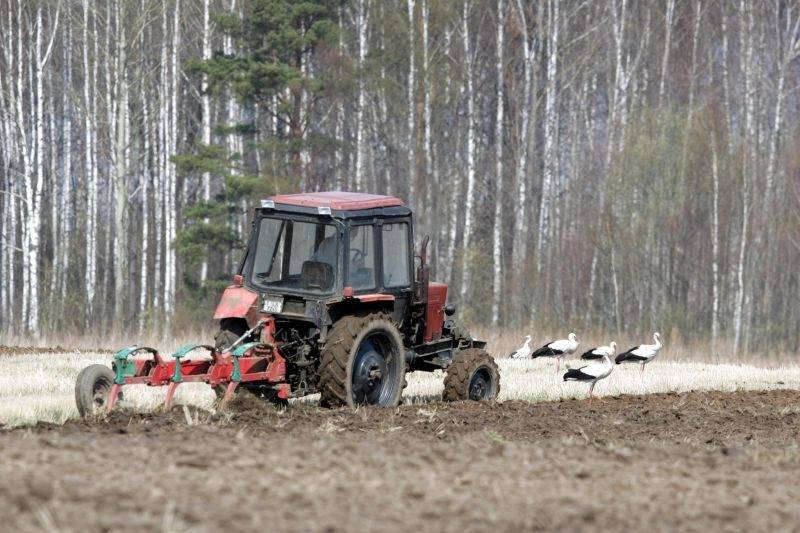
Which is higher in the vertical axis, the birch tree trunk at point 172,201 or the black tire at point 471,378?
the birch tree trunk at point 172,201

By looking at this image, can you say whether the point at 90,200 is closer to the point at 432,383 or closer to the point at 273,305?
the point at 432,383

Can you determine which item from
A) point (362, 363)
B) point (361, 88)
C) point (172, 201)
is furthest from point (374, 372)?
point (361, 88)

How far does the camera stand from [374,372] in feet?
43.4

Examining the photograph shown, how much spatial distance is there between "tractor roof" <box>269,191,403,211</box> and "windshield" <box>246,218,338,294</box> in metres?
0.20

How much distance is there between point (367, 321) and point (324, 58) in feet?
76.1

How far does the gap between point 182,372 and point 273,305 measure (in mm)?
1255

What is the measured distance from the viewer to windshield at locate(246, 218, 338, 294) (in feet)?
43.1

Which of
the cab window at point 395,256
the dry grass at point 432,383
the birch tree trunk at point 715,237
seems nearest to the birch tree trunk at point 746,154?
the birch tree trunk at point 715,237

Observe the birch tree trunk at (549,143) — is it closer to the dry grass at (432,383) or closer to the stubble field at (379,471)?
the dry grass at (432,383)

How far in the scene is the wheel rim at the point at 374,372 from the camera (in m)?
13.1

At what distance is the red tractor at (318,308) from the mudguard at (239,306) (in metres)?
0.01

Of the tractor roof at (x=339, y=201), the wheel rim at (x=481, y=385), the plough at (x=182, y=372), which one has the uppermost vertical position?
the tractor roof at (x=339, y=201)

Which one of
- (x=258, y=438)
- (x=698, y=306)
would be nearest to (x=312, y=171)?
(x=698, y=306)

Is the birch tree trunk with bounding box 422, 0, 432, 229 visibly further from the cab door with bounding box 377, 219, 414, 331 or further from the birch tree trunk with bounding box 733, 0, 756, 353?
the cab door with bounding box 377, 219, 414, 331
